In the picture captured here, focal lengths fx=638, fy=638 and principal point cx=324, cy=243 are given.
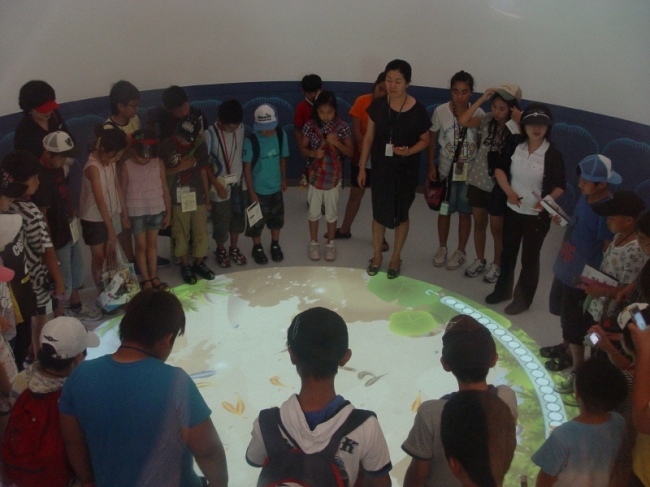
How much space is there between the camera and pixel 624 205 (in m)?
2.50

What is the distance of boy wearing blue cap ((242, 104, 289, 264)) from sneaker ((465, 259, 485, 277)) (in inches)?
48.8

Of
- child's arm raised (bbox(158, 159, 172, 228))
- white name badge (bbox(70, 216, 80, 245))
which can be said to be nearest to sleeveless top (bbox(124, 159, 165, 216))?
child's arm raised (bbox(158, 159, 172, 228))

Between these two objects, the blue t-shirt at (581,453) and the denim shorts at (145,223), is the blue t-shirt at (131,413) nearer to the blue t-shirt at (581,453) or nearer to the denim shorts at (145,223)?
the blue t-shirt at (581,453)

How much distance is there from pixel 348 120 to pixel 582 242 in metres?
3.04

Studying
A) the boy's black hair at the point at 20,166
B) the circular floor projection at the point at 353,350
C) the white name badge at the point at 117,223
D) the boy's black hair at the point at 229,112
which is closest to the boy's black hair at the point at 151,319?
the circular floor projection at the point at 353,350

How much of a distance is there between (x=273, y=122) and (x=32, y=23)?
154 centimetres

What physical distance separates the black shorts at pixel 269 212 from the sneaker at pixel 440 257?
1057 mm

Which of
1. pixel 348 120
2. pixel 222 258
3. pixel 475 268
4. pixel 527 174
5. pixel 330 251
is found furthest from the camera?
pixel 348 120

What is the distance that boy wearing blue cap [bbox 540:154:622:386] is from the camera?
9.03ft

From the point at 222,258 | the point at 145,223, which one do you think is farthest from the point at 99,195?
the point at 222,258

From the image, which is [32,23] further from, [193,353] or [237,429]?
[237,429]

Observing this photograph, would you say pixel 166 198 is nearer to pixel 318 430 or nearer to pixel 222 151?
pixel 222 151

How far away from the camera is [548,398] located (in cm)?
294

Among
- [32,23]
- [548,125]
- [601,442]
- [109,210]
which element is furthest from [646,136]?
[32,23]
